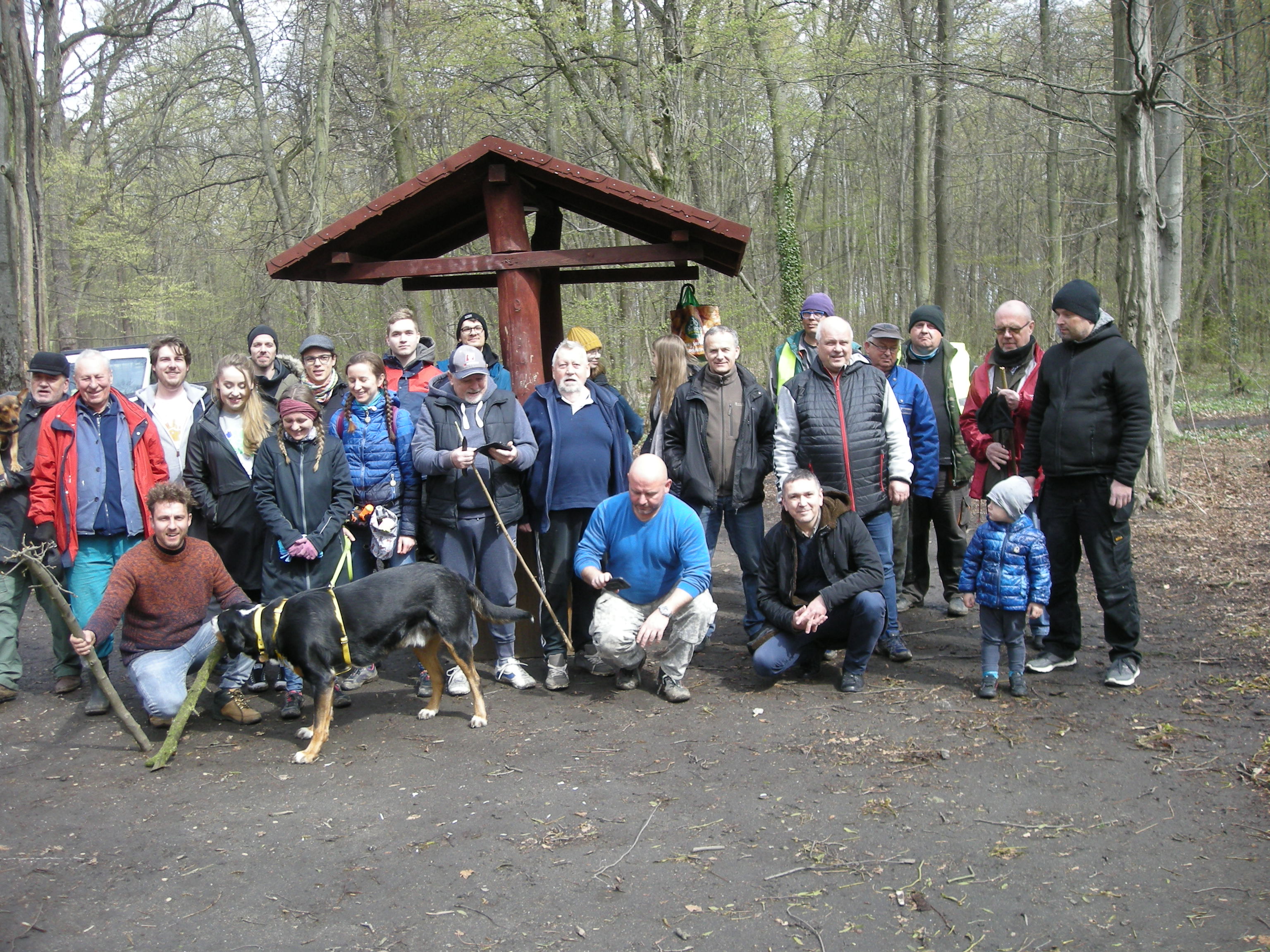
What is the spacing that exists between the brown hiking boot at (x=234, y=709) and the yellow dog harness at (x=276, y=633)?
0.63 metres

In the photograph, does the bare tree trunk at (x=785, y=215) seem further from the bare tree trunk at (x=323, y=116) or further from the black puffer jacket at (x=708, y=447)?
the black puffer jacket at (x=708, y=447)

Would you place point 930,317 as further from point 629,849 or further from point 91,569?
point 91,569

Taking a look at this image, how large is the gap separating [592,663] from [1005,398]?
2972mm

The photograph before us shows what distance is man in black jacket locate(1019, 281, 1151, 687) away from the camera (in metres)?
4.82

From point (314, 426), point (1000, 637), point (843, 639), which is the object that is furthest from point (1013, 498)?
point (314, 426)

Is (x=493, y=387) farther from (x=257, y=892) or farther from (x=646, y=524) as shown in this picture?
(x=257, y=892)

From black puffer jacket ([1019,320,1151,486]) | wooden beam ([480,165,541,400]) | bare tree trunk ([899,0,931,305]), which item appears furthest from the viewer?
bare tree trunk ([899,0,931,305])

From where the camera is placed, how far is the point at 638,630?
530 centimetres

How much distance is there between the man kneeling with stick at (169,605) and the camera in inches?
194

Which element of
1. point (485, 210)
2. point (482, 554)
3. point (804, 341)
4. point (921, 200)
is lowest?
point (482, 554)

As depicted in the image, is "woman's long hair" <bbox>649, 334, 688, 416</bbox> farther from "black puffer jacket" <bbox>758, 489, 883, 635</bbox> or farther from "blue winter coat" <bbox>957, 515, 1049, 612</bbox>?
"blue winter coat" <bbox>957, 515, 1049, 612</bbox>

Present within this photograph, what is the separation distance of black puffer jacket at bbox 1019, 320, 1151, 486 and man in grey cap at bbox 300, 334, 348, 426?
3.94 m

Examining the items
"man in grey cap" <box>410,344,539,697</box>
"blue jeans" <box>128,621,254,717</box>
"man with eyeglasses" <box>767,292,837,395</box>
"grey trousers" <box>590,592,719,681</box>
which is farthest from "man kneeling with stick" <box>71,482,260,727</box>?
"man with eyeglasses" <box>767,292,837,395</box>

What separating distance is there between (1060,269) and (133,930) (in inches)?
972
